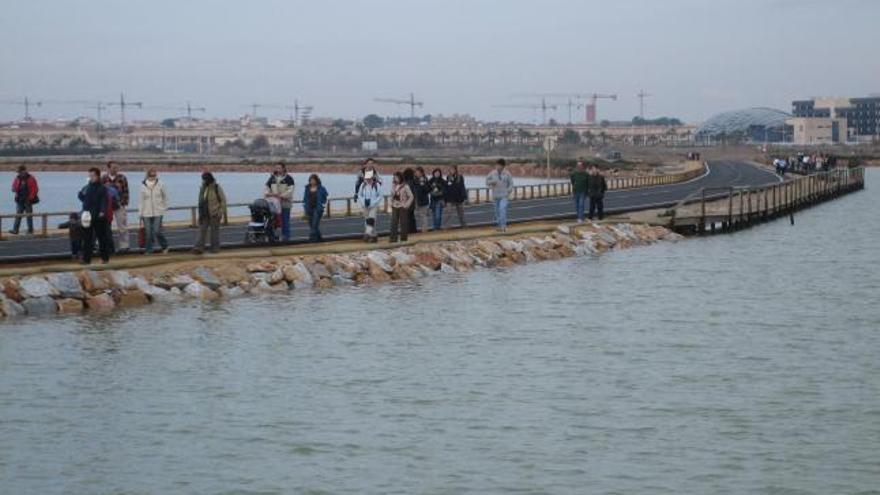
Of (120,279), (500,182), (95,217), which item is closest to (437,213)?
(500,182)

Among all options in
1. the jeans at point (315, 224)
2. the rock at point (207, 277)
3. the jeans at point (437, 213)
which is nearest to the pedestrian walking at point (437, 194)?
the jeans at point (437, 213)

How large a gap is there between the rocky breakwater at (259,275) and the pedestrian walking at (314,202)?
4.94 ft

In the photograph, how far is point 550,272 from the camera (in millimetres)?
40875

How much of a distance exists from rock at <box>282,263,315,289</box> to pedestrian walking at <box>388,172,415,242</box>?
116 inches

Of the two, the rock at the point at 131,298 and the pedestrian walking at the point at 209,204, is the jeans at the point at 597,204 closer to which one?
the pedestrian walking at the point at 209,204

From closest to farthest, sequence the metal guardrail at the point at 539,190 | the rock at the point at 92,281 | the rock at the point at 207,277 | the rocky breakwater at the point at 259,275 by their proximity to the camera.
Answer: the rocky breakwater at the point at 259,275, the rock at the point at 92,281, the rock at the point at 207,277, the metal guardrail at the point at 539,190

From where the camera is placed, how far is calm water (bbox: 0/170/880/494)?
18297 millimetres

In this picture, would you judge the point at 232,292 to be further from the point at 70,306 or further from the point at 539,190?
the point at 539,190

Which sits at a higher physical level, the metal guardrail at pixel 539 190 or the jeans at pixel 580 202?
the jeans at pixel 580 202

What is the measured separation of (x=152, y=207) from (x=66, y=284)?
2.83m

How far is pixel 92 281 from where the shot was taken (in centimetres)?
3102

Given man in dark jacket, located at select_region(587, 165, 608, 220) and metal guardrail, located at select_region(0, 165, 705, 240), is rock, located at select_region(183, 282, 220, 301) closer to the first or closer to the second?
metal guardrail, located at select_region(0, 165, 705, 240)

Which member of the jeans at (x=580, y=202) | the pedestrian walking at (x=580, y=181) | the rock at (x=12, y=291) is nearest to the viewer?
the rock at (x=12, y=291)

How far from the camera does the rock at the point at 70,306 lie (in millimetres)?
30406
